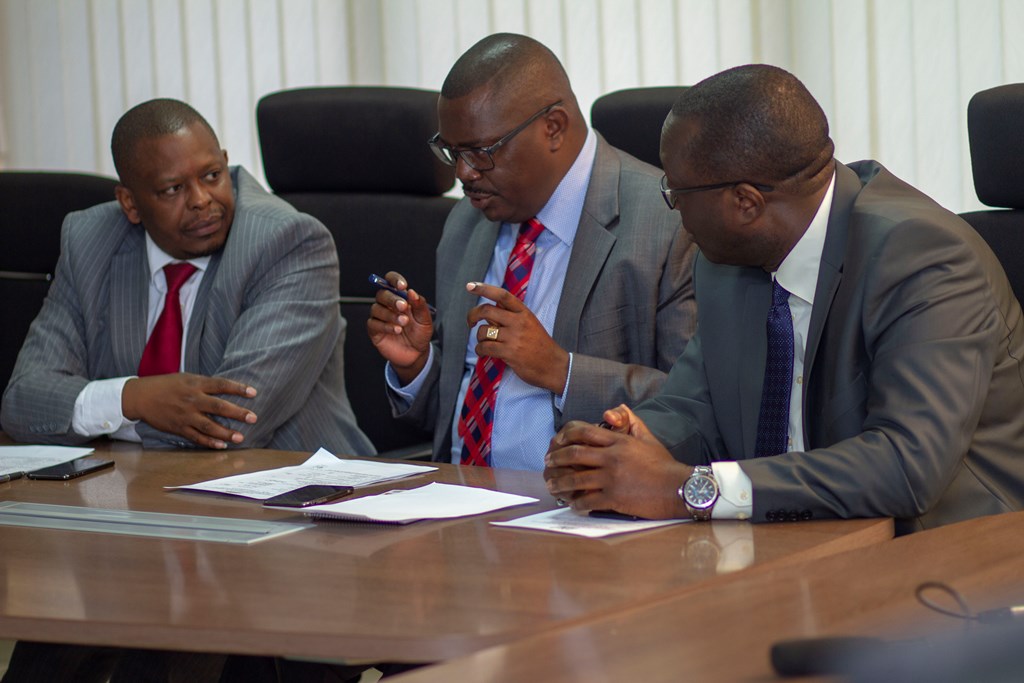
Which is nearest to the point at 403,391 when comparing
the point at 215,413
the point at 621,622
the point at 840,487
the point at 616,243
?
the point at 215,413

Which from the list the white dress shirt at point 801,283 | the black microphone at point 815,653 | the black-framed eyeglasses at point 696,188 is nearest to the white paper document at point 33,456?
the black-framed eyeglasses at point 696,188

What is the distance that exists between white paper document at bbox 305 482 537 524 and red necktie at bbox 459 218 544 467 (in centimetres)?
48

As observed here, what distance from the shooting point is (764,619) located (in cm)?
110

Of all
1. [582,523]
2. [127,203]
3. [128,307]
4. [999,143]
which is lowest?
[582,523]

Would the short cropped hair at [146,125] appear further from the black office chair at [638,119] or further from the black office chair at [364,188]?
the black office chair at [638,119]

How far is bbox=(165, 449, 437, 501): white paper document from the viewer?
195 centimetres

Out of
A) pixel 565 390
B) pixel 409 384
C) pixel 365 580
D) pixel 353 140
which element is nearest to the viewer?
pixel 365 580

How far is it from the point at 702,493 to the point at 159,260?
1683 millimetres

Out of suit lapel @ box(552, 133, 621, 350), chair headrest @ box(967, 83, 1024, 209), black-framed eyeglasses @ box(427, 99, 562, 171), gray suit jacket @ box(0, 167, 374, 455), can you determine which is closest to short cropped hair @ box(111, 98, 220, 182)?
gray suit jacket @ box(0, 167, 374, 455)

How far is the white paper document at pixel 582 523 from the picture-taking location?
1585mm

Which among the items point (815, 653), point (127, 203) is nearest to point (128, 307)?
point (127, 203)

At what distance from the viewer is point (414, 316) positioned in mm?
2514

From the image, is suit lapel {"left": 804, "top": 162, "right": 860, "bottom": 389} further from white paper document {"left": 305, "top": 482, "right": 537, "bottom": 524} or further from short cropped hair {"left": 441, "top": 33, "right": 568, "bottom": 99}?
short cropped hair {"left": 441, "top": 33, "right": 568, "bottom": 99}

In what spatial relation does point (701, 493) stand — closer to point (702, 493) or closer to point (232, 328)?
point (702, 493)
